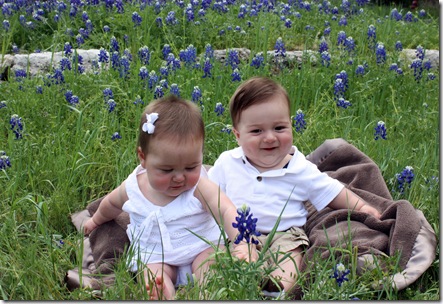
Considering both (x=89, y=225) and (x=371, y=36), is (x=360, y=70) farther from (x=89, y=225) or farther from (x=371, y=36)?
(x=89, y=225)

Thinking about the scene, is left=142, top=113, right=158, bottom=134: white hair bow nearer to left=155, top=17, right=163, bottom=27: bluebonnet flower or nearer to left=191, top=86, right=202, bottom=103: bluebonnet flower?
left=191, top=86, right=202, bottom=103: bluebonnet flower

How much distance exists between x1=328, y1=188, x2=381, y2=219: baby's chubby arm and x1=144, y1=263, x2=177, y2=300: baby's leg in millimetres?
862

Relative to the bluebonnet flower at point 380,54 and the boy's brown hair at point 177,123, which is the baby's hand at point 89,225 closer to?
the boy's brown hair at point 177,123

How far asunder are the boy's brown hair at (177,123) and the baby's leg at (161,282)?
0.53 meters

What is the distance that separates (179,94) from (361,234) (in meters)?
1.73

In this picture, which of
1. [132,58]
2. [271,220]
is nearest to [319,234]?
[271,220]

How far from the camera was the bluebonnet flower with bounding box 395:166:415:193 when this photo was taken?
13.6ft

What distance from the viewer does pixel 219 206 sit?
3379 millimetres

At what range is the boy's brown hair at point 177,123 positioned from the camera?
3418 mm

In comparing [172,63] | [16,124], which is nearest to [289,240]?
[16,124]

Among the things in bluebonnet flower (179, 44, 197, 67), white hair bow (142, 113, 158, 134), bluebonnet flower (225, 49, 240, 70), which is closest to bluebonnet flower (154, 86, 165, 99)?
bluebonnet flower (179, 44, 197, 67)

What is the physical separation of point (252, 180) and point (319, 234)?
404 millimetres

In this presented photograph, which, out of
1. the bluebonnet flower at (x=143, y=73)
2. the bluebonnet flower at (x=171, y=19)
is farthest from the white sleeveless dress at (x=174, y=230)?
the bluebonnet flower at (x=171, y=19)

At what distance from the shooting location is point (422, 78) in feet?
19.7
